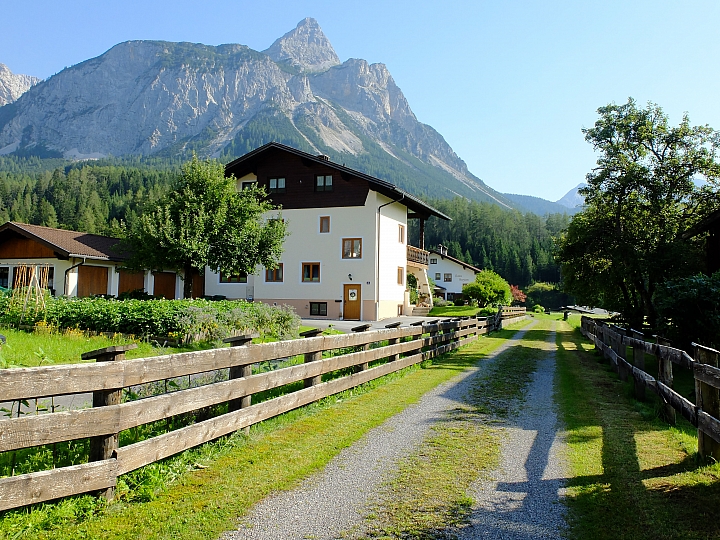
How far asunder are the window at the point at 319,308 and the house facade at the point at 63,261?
1028 cm

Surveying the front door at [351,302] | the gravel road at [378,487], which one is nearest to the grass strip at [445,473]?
the gravel road at [378,487]

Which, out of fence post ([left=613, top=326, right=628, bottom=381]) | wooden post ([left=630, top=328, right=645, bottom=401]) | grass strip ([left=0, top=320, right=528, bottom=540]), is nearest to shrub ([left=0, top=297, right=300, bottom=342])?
grass strip ([left=0, top=320, right=528, bottom=540])

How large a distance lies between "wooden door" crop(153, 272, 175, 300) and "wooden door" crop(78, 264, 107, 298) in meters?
3.37

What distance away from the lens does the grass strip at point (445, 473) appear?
3953mm

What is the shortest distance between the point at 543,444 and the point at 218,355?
3812 millimetres

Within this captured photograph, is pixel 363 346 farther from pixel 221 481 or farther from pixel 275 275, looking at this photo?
pixel 275 275

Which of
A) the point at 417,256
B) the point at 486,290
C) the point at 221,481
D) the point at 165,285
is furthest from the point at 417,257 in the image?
the point at 221,481

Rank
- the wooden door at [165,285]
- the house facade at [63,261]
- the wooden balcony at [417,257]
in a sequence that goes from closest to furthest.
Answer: the house facade at [63,261] < the wooden door at [165,285] < the wooden balcony at [417,257]

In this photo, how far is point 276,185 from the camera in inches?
1426

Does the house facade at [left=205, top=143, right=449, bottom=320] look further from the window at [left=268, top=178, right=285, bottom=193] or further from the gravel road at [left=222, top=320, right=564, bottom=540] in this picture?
the gravel road at [left=222, top=320, right=564, bottom=540]

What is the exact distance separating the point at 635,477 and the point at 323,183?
31835mm

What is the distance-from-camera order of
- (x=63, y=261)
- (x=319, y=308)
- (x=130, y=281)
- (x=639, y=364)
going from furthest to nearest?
(x=319, y=308)
(x=130, y=281)
(x=63, y=261)
(x=639, y=364)

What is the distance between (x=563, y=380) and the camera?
11.6 meters

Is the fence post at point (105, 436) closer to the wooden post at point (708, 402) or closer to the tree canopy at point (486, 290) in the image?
the wooden post at point (708, 402)
